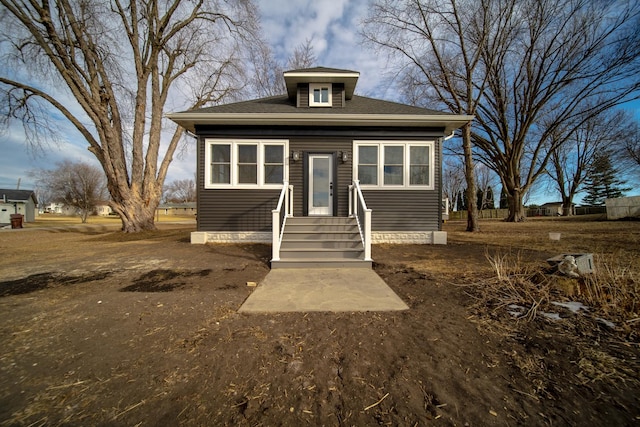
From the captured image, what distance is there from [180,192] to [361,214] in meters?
82.4

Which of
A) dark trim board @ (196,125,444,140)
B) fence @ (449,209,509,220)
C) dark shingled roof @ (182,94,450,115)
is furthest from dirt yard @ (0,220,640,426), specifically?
fence @ (449,209,509,220)

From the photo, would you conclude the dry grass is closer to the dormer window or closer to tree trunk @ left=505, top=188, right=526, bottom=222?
the dormer window

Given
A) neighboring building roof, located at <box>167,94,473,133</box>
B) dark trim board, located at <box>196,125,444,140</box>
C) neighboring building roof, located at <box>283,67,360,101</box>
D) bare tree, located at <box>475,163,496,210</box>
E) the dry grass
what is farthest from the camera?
bare tree, located at <box>475,163,496,210</box>

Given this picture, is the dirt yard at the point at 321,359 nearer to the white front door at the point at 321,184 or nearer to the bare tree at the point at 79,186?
the white front door at the point at 321,184

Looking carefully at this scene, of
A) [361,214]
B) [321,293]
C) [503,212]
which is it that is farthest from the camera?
[503,212]

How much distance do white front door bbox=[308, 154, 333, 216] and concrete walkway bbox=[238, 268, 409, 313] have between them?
3.59 m

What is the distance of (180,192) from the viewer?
75.6 m

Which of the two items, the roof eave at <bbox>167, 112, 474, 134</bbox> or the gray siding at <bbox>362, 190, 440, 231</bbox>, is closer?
the roof eave at <bbox>167, 112, 474, 134</bbox>

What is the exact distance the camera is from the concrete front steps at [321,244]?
5223 millimetres

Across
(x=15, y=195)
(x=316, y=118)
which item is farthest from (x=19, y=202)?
(x=316, y=118)

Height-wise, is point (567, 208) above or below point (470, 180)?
below

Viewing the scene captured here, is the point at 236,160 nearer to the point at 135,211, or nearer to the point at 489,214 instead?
the point at 135,211

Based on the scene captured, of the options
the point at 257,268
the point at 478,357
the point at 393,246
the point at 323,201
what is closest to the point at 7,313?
the point at 257,268

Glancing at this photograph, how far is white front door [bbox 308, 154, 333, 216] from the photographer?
814 centimetres
